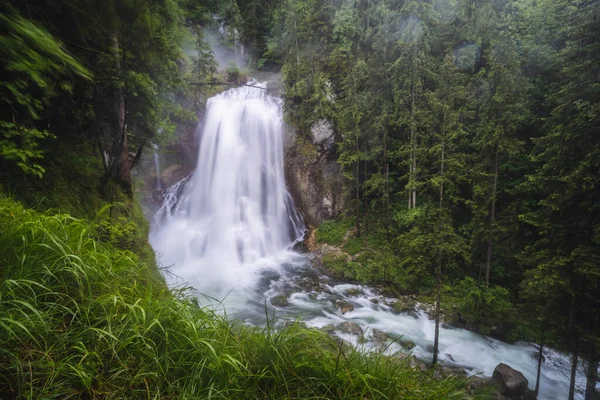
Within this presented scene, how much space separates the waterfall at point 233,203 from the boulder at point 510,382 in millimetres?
9839

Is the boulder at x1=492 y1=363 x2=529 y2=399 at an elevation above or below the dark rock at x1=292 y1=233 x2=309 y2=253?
below

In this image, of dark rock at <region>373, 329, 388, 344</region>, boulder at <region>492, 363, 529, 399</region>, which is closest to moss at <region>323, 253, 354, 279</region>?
dark rock at <region>373, 329, 388, 344</region>

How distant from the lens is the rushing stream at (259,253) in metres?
9.62

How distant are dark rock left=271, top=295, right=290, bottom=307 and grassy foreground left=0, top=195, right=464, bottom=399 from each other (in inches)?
375

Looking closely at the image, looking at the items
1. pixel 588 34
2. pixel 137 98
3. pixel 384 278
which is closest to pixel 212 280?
pixel 384 278

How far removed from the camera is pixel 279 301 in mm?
11477

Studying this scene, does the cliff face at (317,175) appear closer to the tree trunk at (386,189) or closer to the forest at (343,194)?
the forest at (343,194)

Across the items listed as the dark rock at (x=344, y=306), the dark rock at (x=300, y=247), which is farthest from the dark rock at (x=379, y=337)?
the dark rock at (x=300, y=247)

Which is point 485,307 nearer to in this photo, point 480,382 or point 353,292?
point 480,382

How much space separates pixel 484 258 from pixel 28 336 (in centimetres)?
1487

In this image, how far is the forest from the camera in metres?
1.88

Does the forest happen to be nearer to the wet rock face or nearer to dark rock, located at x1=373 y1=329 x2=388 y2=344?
the wet rock face

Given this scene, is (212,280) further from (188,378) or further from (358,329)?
(188,378)

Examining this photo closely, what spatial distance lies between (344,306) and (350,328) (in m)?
1.72
